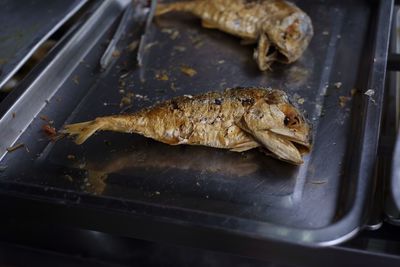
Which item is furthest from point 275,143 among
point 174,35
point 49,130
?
point 174,35

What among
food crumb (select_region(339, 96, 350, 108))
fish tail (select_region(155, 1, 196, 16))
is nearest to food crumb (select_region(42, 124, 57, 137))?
fish tail (select_region(155, 1, 196, 16))

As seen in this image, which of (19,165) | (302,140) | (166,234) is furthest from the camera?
(19,165)

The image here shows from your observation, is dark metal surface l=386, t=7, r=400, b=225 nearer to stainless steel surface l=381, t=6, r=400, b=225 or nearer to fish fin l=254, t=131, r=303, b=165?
stainless steel surface l=381, t=6, r=400, b=225

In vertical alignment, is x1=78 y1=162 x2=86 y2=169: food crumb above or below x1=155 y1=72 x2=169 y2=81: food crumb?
above

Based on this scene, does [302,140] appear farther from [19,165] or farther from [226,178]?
[19,165]

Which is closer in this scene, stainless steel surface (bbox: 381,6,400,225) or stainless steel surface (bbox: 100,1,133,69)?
stainless steel surface (bbox: 381,6,400,225)

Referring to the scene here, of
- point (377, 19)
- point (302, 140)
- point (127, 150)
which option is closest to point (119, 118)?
point (127, 150)
